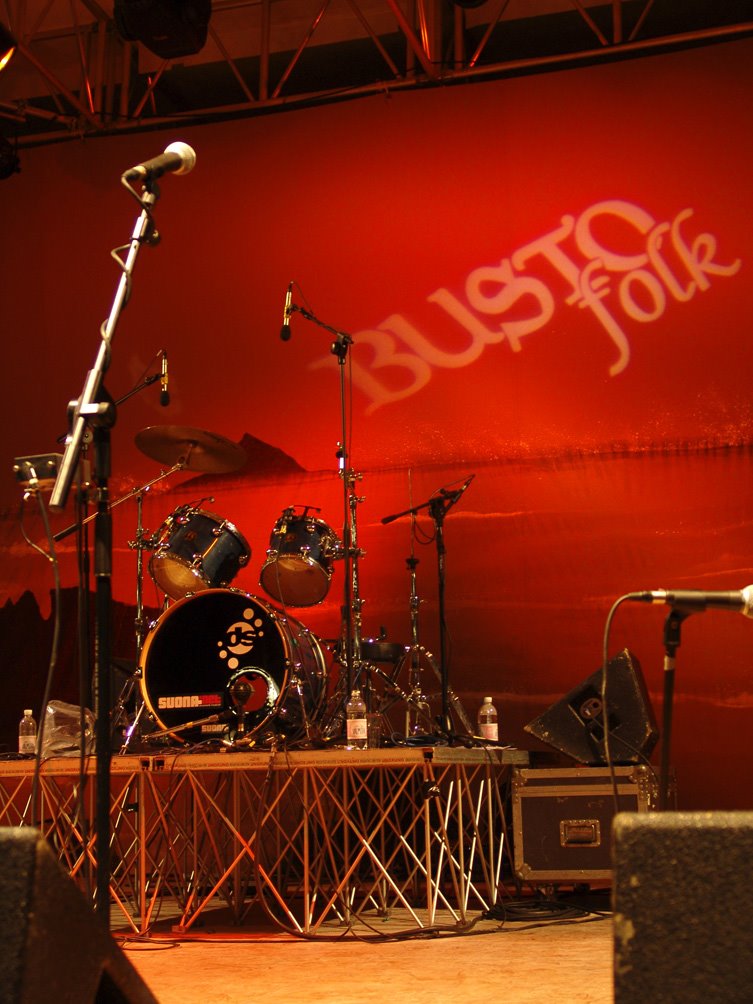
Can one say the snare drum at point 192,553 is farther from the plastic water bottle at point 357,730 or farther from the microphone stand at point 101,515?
the microphone stand at point 101,515

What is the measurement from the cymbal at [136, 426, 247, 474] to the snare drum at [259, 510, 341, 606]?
42 cm

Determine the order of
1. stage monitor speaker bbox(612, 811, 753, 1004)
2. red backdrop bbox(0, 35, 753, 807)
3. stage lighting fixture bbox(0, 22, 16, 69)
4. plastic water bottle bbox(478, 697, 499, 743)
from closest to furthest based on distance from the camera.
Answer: stage monitor speaker bbox(612, 811, 753, 1004) → stage lighting fixture bbox(0, 22, 16, 69) → plastic water bottle bbox(478, 697, 499, 743) → red backdrop bbox(0, 35, 753, 807)

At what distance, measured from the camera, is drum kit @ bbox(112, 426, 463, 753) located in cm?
522

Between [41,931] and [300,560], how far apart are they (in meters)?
4.20

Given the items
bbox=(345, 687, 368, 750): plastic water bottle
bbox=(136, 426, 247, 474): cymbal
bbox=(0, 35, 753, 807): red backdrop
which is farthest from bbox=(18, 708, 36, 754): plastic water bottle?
bbox=(345, 687, 368, 750): plastic water bottle

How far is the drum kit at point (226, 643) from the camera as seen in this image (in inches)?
206

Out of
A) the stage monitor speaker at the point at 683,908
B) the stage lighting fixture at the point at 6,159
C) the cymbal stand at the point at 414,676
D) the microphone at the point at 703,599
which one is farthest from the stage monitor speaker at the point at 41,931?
the stage lighting fixture at the point at 6,159

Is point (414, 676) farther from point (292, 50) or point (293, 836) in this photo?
point (292, 50)

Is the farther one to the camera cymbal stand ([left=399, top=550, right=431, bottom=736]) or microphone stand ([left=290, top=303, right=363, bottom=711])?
cymbal stand ([left=399, top=550, right=431, bottom=736])

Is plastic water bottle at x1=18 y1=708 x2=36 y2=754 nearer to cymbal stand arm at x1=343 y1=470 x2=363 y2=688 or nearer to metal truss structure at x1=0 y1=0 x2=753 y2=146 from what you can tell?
cymbal stand arm at x1=343 y1=470 x2=363 y2=688

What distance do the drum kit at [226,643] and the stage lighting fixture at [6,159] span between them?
2.84 m

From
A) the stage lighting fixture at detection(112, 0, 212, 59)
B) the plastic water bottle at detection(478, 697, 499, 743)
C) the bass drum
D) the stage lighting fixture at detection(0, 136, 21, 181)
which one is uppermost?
the stage lighting fixture at detection(112, 0, 212, 59)

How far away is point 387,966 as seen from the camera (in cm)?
378

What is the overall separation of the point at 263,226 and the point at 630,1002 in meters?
6.65
